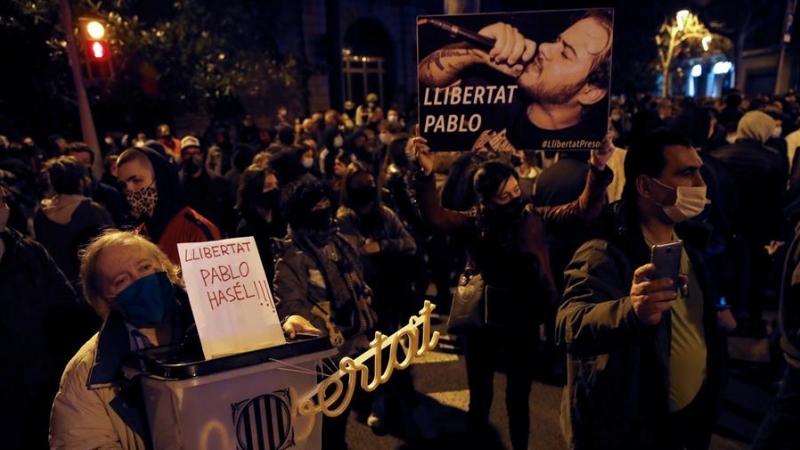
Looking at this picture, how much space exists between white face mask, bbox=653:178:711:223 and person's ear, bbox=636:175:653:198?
10 cm

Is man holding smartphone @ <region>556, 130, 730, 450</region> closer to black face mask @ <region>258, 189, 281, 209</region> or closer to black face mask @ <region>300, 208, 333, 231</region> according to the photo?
black face mask @ <region>300, 208, 333, 231</region>

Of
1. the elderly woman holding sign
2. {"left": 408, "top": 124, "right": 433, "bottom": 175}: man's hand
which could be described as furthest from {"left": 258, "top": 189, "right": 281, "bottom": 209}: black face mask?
the elderly woman holding sign

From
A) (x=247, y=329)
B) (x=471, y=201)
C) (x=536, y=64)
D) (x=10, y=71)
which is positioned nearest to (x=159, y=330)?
(x=247, y=329)

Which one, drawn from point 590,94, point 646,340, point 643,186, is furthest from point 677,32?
point 646,340

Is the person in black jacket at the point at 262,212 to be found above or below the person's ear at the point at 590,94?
below

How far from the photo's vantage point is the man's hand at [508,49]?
349 cm

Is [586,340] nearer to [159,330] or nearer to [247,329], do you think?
[247,329]

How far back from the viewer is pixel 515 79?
355cm

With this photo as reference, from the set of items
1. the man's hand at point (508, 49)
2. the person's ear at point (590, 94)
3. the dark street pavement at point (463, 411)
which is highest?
the man's hand at point (508, 49)

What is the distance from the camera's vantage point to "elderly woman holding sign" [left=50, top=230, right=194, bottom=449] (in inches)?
74.9

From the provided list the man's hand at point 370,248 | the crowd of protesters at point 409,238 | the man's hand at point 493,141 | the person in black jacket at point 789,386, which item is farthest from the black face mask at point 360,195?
the person in black jacket at point 789,386

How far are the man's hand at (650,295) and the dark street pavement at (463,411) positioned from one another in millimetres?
2581

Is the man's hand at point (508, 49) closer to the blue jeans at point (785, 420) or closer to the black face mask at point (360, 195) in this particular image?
the black face mask at point (360, 195)

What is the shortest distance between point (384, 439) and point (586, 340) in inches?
106
